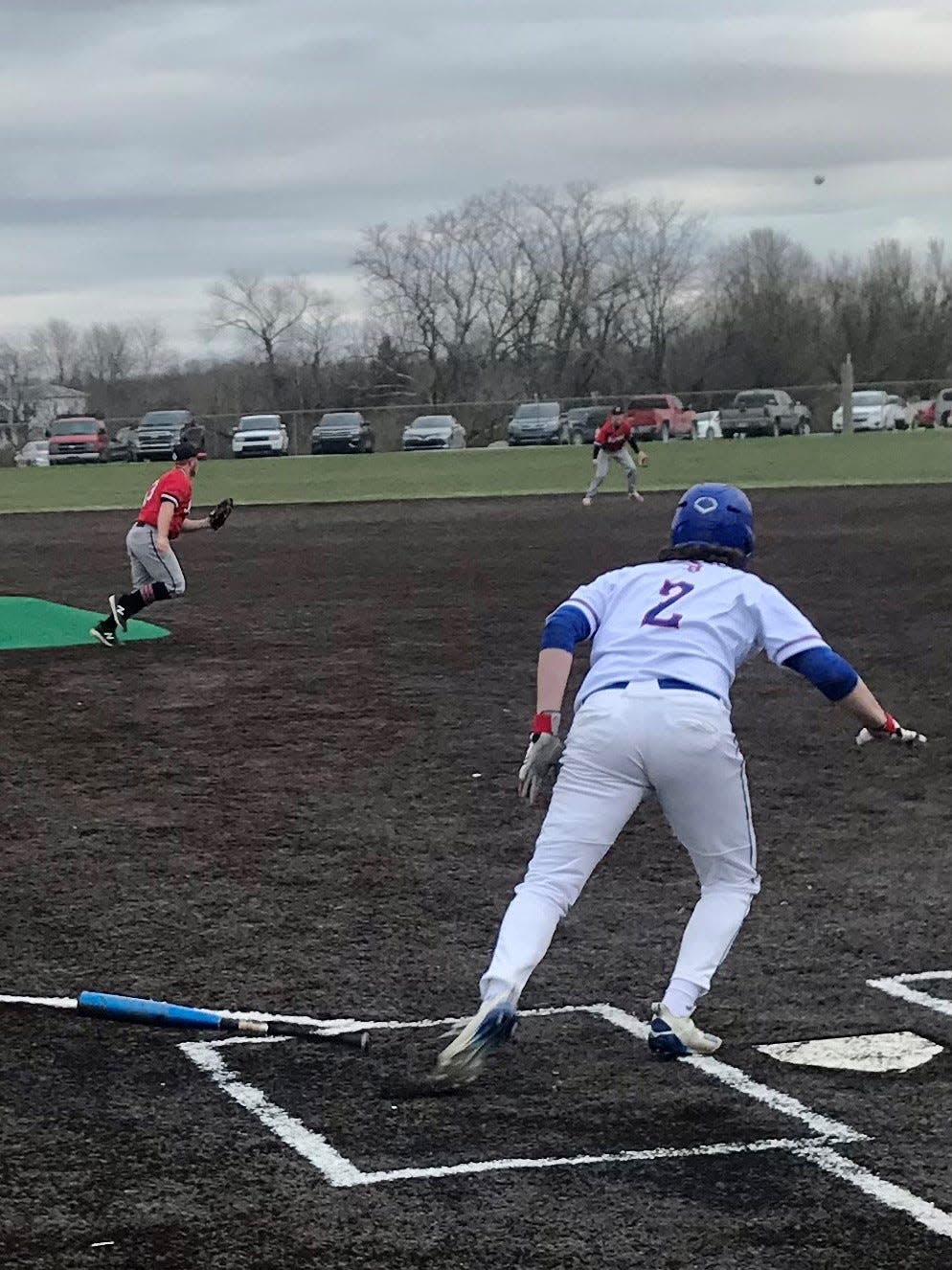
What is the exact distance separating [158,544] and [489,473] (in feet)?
96.5

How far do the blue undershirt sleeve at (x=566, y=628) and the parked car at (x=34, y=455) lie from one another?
5406 cm

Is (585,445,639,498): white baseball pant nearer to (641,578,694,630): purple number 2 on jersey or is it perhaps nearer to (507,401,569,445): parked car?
(507,401,569,445): parked car

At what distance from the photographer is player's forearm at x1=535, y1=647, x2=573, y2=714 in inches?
218

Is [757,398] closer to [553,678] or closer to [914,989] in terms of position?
[914,989]

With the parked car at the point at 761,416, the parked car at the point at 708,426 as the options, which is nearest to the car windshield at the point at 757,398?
the parked car at the point at 761,416

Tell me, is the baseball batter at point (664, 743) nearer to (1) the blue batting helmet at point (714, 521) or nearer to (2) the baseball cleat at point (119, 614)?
(1) the blue batting helmet at point (714, 521)

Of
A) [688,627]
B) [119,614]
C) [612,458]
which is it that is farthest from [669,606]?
[612,458]

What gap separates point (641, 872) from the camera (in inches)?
322

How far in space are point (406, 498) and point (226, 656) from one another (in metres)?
23.3

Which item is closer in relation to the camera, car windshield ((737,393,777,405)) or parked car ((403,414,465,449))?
parked car ((403,414,465,449))

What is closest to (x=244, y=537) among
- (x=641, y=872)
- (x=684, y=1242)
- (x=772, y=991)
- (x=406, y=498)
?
(x=406, y=498)

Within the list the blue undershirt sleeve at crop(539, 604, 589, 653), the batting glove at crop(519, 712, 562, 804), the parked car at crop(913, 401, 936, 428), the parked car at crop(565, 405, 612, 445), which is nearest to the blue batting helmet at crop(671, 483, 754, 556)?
the blue undershirt sleeve at crop(539, 604, 589, 653)

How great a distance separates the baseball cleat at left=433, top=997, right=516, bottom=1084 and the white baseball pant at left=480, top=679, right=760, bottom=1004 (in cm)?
7

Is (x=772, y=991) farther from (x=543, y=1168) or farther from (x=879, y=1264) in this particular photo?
(x=879, y=1264)
